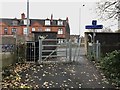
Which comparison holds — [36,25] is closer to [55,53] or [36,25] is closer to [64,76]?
[55,53]

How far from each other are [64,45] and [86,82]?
7.29m

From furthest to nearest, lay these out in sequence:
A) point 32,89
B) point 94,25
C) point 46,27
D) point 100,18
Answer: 1. point 46,27
2. point 94,25
3. point 100,18
4. point 32,89

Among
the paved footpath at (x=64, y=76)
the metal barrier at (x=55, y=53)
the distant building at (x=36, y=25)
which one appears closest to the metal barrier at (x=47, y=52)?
the metal barrier at (x=55, y=53)

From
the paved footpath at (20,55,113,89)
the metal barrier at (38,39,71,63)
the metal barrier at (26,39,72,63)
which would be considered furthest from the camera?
the metal barrier at (38,39,71,63)

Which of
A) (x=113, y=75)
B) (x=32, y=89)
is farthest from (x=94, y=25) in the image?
(x=32, y=89)

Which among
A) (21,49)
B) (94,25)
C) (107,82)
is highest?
(94,25)

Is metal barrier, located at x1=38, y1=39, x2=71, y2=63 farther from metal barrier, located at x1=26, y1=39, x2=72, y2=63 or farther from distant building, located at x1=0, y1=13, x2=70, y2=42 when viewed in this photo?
distant building, located at x1=0, y1=13, x2=70, y2=42

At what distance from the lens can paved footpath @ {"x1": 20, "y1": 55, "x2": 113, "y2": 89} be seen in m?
12.2

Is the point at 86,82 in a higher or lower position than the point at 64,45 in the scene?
lower

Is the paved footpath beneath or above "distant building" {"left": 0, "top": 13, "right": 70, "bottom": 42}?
beneath

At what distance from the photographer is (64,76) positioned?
547 inches

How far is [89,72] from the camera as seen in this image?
15148 millimetres

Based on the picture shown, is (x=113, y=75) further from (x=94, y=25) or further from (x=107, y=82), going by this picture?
(x=94, y=25)

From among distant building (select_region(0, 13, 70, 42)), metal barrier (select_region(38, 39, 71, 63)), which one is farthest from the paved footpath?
distant building (select_region(0, 13, 70, 42))
